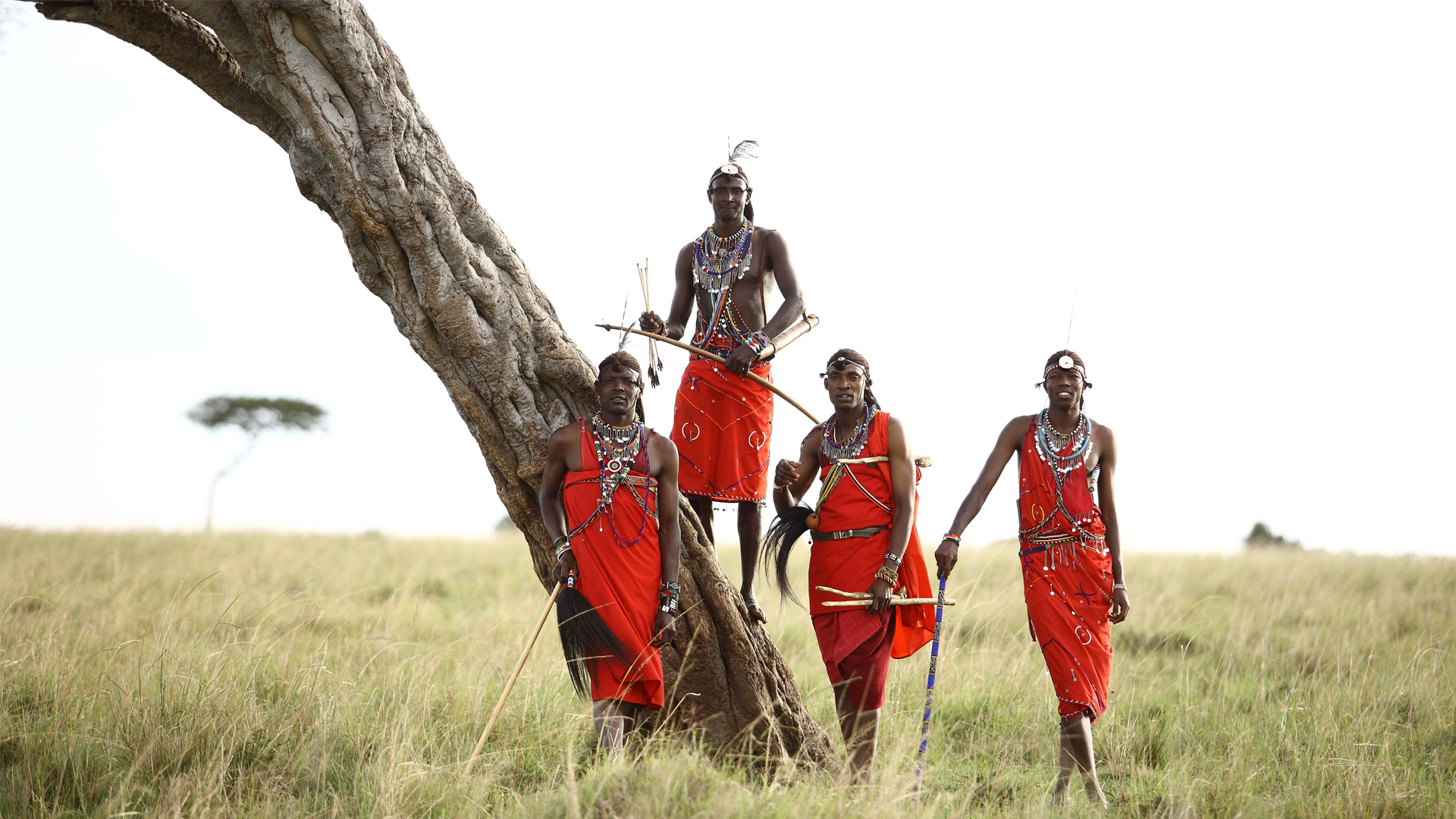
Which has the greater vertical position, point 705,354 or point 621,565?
point 705,354

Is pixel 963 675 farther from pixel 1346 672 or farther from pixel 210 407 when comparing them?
pixel 210 407

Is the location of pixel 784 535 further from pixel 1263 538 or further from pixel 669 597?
pixel 1263 538

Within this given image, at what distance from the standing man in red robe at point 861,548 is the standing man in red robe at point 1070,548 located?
253mm

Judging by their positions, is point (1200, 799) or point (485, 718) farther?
point (485, 718)

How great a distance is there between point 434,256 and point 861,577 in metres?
2.51

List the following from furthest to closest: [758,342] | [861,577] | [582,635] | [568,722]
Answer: [568,722], [758,342], [861,577], [582,635]

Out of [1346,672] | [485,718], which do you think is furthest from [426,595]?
Answer: [1346,672]

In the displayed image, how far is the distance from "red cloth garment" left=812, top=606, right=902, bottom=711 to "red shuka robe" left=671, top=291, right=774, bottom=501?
33.3 inches

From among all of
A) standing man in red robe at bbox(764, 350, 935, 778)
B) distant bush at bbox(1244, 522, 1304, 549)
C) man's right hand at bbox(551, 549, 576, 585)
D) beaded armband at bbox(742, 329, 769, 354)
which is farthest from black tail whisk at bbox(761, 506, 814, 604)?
distant bush at bbox(1244, 522, 1304, 549)

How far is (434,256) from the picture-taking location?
15.8 feet

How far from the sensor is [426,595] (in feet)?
38.3

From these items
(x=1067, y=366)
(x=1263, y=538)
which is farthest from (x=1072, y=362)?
(x=1263, y=538)

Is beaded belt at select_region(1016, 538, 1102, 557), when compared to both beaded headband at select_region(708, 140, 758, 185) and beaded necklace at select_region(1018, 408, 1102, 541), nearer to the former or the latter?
beaded necklace at select_region(1018, 408, 1102, 541)

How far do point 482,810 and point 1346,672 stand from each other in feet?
23.1
